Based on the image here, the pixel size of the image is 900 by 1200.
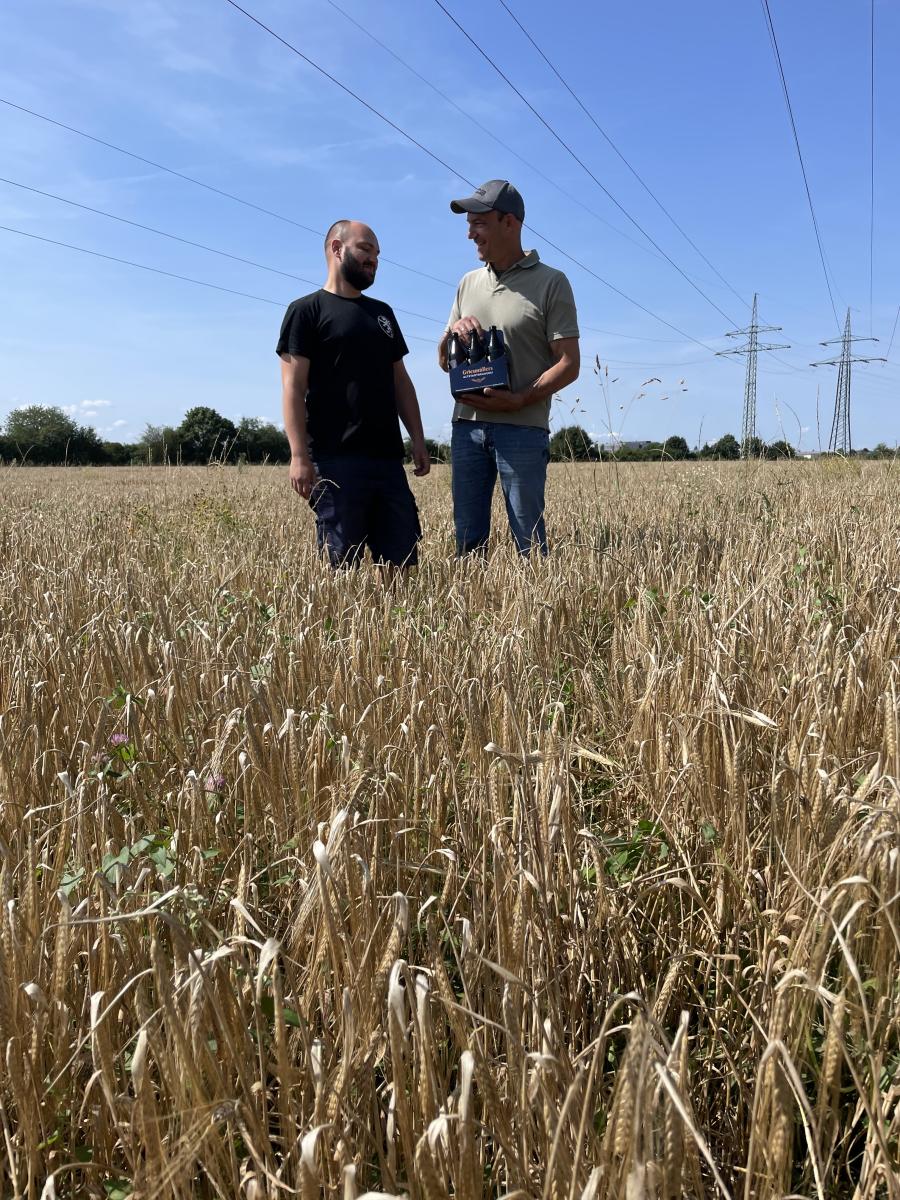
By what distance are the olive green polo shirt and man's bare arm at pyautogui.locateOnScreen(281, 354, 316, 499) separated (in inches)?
35.0

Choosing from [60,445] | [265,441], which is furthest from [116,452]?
[265,441]

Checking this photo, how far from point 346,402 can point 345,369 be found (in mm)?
147

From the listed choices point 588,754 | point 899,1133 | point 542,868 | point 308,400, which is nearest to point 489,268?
point 308,400

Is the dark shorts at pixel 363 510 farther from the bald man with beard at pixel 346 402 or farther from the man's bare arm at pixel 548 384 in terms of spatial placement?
the man's bare arm at pixel 548 384

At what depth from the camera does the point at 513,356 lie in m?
4.18

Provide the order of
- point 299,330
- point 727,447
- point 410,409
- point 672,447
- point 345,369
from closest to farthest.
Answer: point 299,330 < point 345,369 < point 410,409 < point 672,447 < point 727,447

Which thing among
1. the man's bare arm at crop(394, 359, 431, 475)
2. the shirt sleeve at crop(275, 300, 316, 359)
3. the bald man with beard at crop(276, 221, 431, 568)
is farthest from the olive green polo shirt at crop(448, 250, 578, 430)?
the shirt sleeve at crop(275, 300, 316, 359)

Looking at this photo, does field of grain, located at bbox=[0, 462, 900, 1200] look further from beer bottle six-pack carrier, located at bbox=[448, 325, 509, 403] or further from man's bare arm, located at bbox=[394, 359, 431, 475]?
man's bare arm, located at bbox=[394, 359, 431, 475]

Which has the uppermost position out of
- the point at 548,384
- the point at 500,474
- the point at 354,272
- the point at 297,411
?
the point at 354,272

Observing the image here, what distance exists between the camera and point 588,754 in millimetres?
1885

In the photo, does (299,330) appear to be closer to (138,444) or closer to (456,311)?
(456,311)

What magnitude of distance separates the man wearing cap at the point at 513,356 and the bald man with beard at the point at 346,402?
39 cm

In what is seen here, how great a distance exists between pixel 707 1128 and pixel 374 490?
3.26 metres

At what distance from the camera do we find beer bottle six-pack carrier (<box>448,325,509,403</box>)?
405 centimetres
